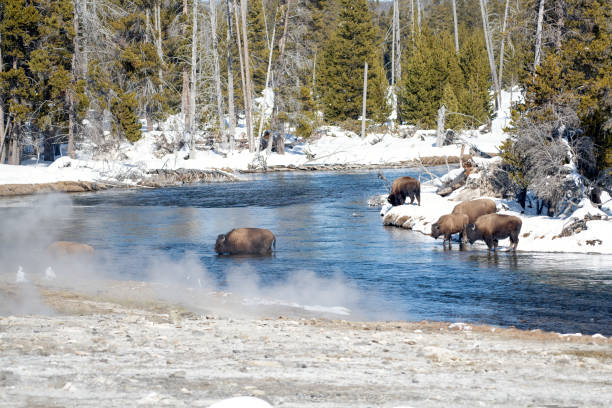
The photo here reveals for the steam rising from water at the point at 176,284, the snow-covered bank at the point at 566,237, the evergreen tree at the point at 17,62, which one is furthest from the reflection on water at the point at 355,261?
the evergreen tree at the point at 17,62

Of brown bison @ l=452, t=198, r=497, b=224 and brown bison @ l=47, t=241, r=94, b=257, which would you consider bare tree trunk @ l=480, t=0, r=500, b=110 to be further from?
brown bison @ l=47, t=241, r=94, b=257

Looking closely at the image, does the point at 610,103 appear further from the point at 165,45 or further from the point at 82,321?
the point at 165,45

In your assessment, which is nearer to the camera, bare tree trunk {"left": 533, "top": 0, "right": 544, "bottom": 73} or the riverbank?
the riverbank

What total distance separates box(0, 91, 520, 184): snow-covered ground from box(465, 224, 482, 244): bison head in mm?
13690

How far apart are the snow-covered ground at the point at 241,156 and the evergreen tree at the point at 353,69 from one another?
8.87 ft

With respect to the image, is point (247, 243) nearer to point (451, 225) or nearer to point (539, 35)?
point (451, 225)

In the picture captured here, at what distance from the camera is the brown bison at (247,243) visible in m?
19.9

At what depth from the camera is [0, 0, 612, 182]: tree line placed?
76.6 feet

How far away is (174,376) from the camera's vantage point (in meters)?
6.96

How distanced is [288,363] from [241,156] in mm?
46013

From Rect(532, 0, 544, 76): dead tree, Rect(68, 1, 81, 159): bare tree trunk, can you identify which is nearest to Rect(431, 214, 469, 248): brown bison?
Rect(532, 0, 544, 76): dead tree

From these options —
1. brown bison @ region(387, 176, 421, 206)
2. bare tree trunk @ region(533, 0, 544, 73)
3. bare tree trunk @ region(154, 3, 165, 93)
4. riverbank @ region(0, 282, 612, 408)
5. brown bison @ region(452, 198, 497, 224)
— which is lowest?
riverbank @ region(0, 282, 612, 408)

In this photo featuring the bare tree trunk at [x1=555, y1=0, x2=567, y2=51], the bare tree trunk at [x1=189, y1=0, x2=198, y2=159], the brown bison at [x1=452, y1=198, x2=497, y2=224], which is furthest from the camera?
the bare tree trunk at [x1=189, y1=0, x2=198, y2=159]

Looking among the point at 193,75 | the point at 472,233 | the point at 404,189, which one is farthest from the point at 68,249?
the point at 193,75
